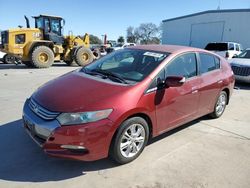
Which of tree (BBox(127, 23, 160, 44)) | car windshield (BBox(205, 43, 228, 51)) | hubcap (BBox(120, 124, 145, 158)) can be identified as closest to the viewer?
hubcap (BBox(120, 124, 145, 158))

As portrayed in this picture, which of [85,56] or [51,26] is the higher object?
[51,26]

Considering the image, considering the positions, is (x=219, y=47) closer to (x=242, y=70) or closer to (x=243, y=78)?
(x=242, y=70)

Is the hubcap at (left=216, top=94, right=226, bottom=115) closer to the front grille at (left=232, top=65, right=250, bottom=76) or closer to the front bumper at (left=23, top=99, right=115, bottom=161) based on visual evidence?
the front bumper at (left=23, top=99, right=115, bottom=161)

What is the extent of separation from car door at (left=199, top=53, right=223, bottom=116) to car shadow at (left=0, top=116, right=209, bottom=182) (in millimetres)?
2167

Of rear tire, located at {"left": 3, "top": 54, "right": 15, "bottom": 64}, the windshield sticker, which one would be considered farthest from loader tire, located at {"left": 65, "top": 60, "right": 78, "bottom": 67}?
the windshield sticker

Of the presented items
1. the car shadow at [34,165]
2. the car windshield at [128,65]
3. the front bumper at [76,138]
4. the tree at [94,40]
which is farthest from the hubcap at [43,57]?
the tree at [94,40]

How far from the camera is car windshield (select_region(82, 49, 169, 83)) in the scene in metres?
3.68

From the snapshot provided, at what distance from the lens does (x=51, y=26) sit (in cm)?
1486

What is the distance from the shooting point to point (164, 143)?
4004 millimetres

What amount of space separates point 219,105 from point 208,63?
3.52ft

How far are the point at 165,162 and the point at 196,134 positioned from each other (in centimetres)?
126

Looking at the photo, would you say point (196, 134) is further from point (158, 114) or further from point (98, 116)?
point (98, 116)

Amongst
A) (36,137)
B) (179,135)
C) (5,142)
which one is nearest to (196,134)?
(179,135)

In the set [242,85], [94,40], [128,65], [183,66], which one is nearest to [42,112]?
[128,65]
